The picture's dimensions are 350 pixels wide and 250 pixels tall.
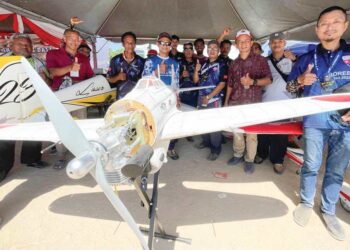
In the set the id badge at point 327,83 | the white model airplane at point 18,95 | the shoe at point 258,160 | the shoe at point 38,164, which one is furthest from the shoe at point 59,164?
the id badge at point 327,83

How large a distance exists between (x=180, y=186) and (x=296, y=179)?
1766mm

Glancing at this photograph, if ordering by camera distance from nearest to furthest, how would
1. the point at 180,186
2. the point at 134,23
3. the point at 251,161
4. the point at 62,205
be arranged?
the point at 62,205 → the point at 180,186 → the point at 251,161 → the point at 134,23

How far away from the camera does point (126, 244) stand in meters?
2.44

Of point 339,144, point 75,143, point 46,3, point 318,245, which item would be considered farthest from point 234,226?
point 46,3

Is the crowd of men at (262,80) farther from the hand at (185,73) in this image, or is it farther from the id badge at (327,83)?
the hand at (185,73)

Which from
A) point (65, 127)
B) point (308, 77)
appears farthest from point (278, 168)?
point (65, 127)

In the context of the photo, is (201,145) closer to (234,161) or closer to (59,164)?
(234,161)

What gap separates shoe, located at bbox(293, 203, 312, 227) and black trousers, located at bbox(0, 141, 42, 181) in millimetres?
3947

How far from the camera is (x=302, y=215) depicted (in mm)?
2744

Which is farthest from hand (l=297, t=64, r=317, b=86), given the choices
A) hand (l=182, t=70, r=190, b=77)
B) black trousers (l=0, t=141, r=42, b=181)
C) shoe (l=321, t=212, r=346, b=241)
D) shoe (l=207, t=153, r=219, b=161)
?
black trousers (l=0, t=141, r=42, b=181)

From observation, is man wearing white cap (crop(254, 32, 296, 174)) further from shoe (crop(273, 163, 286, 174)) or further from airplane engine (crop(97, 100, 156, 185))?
airplane engine (crop(97, 100, 156, 185))

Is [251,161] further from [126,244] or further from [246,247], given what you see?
[126,244]

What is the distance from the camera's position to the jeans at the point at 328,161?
8.48 feet

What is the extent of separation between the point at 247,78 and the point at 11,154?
3722 millimetres
